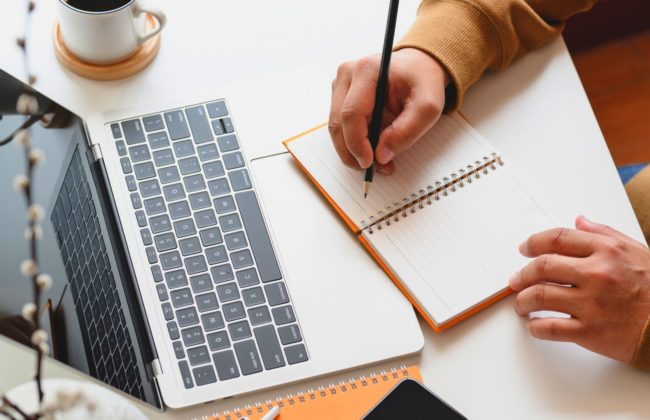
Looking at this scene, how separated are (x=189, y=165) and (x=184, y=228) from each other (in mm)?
79

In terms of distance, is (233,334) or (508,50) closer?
(233,334)

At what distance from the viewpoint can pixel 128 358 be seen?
79 cm

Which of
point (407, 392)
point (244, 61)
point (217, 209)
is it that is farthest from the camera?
point (244, 61)

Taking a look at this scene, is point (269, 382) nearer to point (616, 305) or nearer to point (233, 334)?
point (233, 334)

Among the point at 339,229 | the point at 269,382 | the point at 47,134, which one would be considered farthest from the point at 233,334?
the point at 47,134

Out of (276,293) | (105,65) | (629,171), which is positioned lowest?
(629,171)

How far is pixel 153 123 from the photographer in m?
0.94

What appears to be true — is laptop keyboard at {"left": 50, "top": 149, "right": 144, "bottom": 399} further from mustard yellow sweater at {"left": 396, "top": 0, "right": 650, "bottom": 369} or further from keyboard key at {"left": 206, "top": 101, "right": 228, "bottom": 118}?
mustard yellow sweater at {"left": 396, "top": 0, "right": 650, "bottom": 369}

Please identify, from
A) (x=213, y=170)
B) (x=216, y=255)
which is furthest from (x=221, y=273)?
(x=213, y=170)

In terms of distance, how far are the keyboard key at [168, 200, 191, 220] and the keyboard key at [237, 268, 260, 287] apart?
0.31ft

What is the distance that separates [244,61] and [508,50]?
1.05 feet

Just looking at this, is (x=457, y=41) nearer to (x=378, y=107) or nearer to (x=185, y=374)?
(x=378, y=107)

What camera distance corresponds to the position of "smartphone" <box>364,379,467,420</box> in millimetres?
776

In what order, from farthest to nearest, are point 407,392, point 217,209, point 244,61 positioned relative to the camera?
point 244,61 → point 217,209 → point 407,392
